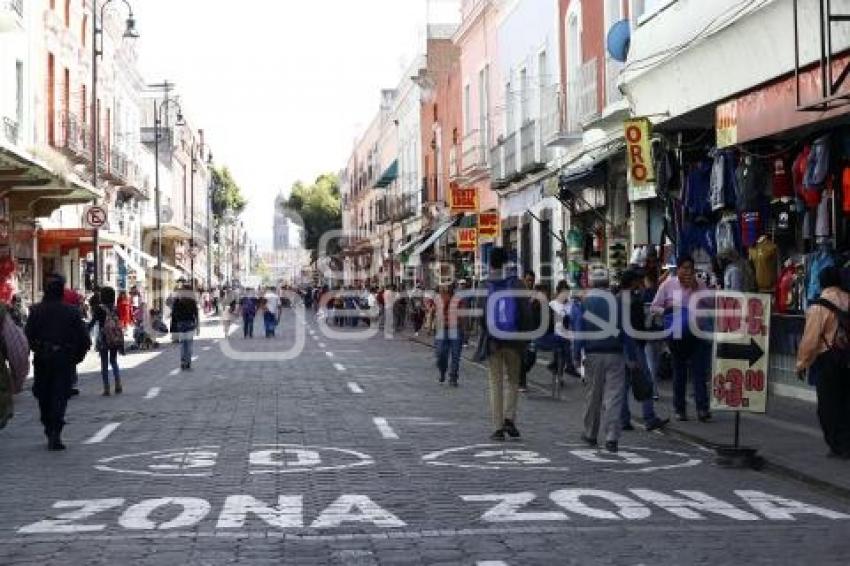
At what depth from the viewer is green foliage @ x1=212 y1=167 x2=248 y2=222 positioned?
381 ft

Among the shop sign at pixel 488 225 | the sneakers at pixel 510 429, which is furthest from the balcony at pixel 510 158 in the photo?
the sneakers at pixel 510 429

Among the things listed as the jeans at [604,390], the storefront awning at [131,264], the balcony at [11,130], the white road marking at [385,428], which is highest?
the balcony at [11,130]

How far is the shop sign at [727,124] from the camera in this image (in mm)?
15445

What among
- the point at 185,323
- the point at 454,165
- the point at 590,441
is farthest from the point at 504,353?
the point at 454,165

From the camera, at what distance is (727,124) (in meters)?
15.7

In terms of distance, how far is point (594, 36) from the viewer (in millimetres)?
23719

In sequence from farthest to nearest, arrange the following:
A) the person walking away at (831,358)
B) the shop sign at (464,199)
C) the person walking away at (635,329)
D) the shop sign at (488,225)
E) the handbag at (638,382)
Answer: the shop sign at (464,199)
the shop sign at (488,225)
the person walking away at (635,329)
the handbag at (638,382)
the person walking away at (831,358)

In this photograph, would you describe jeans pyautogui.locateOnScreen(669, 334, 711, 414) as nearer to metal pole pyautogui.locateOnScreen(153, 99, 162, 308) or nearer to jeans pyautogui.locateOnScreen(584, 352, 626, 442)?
jeans pyautogui.locateOnScreen(584, 352, 626, 442)

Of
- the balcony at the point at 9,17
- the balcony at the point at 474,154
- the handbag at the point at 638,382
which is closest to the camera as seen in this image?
the handbag at the point at 638,382

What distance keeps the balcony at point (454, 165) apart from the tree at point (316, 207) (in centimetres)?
6639

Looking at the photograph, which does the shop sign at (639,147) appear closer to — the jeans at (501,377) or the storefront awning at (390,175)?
the jeans at (501,377)

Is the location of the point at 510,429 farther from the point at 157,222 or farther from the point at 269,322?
the point at 157,222

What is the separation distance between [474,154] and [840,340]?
27021 mm

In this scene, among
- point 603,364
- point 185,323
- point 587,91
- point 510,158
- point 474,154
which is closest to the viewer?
point 603,364
